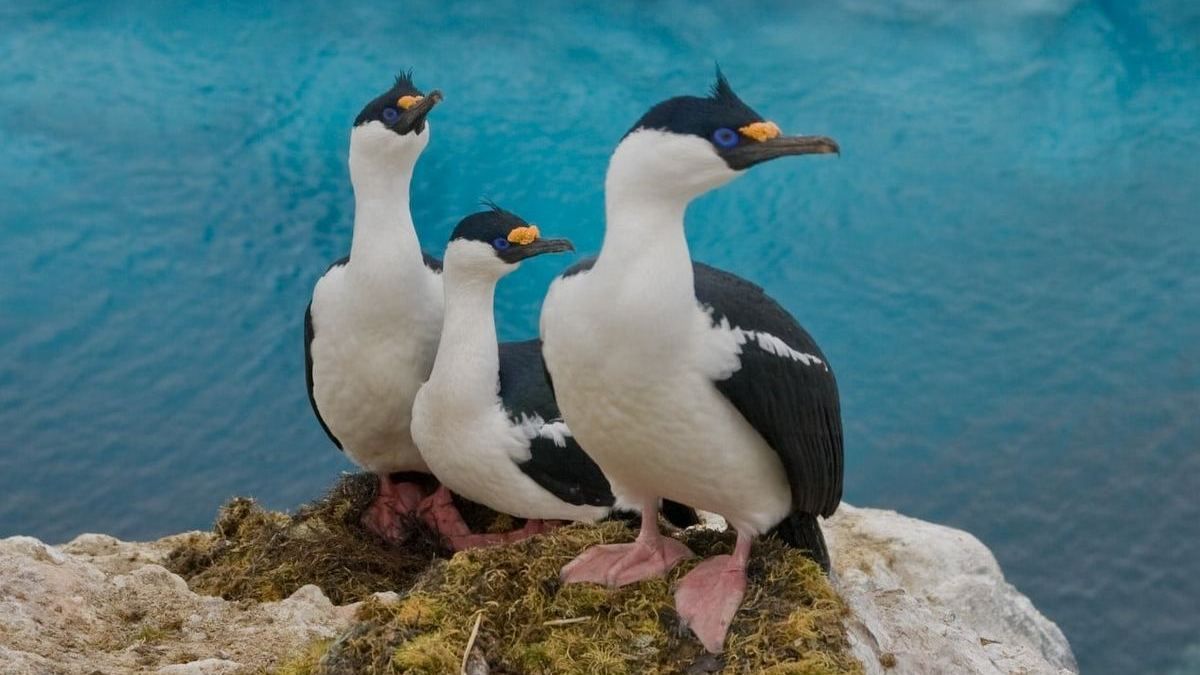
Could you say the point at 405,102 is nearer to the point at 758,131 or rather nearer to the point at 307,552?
the point at 307,552

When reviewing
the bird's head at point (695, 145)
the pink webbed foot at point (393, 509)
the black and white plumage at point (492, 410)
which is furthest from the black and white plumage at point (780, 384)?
the pink webbed foot at point (393, 509)

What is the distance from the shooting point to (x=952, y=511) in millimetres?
8672

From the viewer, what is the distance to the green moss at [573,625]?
2.92 meters

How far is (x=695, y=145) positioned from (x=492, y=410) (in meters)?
1.80

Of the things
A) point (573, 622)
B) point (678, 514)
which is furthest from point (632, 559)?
point (678, 514)

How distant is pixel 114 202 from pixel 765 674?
845cm

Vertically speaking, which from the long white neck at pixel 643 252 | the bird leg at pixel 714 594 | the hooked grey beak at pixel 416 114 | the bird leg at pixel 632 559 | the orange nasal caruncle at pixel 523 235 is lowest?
the bird leg at pixel 714 594

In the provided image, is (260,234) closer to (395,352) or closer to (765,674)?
(395,352)

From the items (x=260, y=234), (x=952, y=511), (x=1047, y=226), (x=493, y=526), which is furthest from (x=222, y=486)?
(x=1047, y=226)

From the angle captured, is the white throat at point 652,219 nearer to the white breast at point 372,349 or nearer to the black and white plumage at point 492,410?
the black and white plumage at point 492,410

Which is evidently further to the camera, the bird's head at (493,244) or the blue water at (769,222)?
the blue water at (769,222)

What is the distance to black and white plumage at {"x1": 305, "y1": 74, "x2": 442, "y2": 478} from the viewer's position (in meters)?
4.61

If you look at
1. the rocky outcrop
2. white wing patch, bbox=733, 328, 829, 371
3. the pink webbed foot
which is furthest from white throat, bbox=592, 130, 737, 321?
the pink webbed foot

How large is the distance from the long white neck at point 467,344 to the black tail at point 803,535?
138 centimetres
